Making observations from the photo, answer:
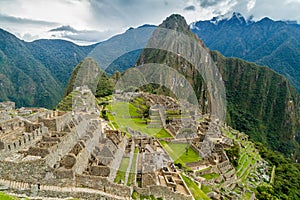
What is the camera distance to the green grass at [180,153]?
30427 mm

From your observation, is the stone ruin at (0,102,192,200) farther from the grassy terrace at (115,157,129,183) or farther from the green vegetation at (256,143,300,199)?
the green vegetation at (256,143,300,199)

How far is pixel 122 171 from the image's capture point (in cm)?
1691

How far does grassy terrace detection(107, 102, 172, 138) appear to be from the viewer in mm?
37125

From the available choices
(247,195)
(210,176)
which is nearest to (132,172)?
(210,176)

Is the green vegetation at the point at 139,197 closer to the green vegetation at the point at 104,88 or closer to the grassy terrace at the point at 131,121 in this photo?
the grassy terrace at the point at 131,121

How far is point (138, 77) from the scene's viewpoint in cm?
11338

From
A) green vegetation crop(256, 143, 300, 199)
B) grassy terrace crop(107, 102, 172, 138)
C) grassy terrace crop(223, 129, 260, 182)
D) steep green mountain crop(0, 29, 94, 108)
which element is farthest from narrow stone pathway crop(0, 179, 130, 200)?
steep green mountain crop(0, 29, 94, 108)

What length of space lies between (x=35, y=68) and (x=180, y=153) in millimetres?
145287

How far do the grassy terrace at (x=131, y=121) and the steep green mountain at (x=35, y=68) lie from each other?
85.7 metres

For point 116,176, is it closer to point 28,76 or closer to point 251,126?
point 28,76

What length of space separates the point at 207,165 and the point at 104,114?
17694mm

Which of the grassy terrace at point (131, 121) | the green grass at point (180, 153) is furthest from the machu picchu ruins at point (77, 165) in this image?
the grassy terrace at point (131, 121)

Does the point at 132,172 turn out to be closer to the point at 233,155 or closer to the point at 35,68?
the point at 233,155

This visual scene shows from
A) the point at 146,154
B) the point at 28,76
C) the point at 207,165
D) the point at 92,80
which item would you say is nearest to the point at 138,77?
the point at 92,80
